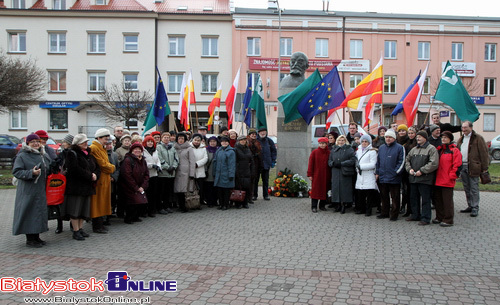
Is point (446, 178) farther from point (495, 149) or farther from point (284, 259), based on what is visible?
point (495, 149)

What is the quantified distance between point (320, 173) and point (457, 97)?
11.9 feet

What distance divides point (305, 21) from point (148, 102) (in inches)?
565

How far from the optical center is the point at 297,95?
36.7 feet

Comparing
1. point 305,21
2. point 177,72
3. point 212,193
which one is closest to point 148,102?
point 177,72

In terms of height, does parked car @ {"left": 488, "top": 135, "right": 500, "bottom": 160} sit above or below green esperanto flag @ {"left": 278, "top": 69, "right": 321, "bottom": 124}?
below

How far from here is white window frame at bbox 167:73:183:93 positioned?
3488cm

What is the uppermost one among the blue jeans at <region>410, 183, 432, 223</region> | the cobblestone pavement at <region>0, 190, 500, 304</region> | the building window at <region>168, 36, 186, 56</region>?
the building window at <region>168, 36, 186, 56</region>

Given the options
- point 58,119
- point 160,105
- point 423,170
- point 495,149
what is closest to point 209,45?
point 58,119

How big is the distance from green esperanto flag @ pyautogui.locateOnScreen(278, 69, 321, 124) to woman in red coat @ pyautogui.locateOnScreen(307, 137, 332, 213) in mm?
1884

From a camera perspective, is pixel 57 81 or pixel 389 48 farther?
pixel 389 48

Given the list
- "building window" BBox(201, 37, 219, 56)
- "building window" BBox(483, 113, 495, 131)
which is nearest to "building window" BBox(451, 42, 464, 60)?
"building window" BBox(483, 113, 495, 131)

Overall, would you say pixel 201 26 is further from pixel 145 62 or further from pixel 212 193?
pixel 212 193

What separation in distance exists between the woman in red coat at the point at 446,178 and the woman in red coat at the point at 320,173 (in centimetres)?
233

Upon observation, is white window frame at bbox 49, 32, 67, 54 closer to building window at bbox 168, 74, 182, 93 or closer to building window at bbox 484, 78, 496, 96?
building window at bbox 168, 74, 182, 93
